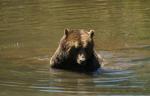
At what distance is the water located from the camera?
11055mm

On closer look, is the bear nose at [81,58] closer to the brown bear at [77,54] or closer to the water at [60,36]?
the brown bear at [77,54]

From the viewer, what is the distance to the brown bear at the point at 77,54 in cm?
1227

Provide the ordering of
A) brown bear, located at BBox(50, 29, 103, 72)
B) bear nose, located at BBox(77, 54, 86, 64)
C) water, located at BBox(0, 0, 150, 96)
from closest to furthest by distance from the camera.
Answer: water, located at BBox(0, 0, 150, 96), bear nose, located at BBox(77, 54, 86, 64), brown bear, located at BBox(50, 29, 103, 72)

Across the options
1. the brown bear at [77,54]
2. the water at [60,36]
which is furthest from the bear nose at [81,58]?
the water at [60,36]

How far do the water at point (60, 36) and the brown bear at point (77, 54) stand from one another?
260 mm

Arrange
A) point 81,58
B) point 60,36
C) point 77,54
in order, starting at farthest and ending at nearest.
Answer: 1. point 60,36
2. point 77,54
3. point 81,58

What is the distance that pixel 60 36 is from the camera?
17.6 metres

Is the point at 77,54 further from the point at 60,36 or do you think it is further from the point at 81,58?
the point at 60,36

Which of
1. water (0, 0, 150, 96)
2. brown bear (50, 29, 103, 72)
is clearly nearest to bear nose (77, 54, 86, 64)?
brown bear (50, 29, 103, 72)

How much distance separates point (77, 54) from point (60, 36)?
5.40 meters

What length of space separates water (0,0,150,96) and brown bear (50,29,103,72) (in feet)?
0.85

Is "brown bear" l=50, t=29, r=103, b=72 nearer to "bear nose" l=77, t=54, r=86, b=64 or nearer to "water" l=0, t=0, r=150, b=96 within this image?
"bear nose" l=77, t=54, r=86, b=64

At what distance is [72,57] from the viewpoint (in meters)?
12.5

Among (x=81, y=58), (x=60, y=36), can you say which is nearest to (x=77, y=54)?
(x=81, y=58)
